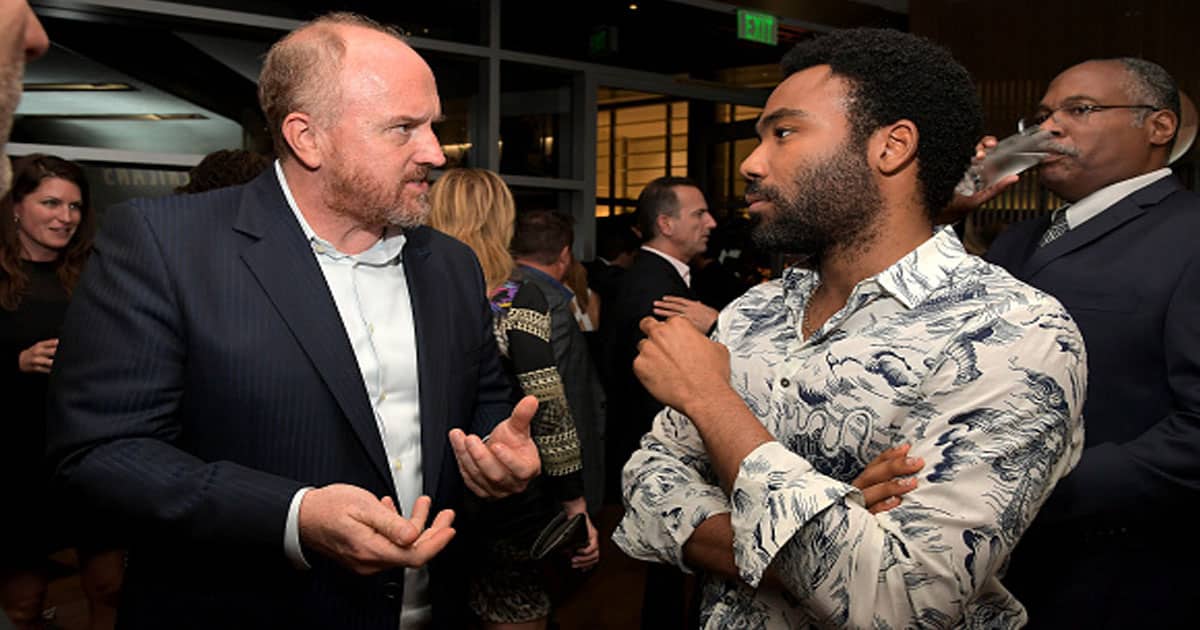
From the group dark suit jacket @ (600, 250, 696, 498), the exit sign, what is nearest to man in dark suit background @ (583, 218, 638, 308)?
dark suit jacket @ (600, 250, 696, 498)

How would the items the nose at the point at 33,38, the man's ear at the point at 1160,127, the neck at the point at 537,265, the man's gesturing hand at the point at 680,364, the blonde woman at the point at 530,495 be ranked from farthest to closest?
the neck at the point at 537,265
the blonde woman at the point at 530,495
the man's ear at the point at 1160,127
the man's gesturing hand at the point at 680,364
the nose at the point at 33,38

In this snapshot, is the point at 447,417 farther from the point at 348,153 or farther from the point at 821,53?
the point at 821,53

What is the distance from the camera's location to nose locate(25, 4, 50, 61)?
1.05 m

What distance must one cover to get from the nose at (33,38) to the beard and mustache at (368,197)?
0.56 m

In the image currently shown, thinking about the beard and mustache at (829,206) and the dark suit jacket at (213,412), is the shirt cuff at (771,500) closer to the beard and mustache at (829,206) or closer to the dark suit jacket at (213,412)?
the beard and mustache at (829,206)

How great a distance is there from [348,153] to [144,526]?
71cm

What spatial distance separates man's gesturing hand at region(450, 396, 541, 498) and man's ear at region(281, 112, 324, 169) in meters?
0.56

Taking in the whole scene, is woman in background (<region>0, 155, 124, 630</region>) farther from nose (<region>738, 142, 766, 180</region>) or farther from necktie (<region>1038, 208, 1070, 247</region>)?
necktie (<region>1038, 208, 1070, 247</region>)

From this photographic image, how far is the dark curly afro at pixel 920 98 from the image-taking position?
1.40 m

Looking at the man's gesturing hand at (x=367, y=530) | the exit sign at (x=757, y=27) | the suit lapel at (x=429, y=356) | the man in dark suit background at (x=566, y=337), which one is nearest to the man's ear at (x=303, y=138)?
the suit lapel at (x=429, y=356)

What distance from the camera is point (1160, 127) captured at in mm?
2287

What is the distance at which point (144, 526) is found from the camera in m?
1.37

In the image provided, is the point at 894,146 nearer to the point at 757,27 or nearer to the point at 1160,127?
the point at 1160,127

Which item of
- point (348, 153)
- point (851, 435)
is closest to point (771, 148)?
point (851, 435)
